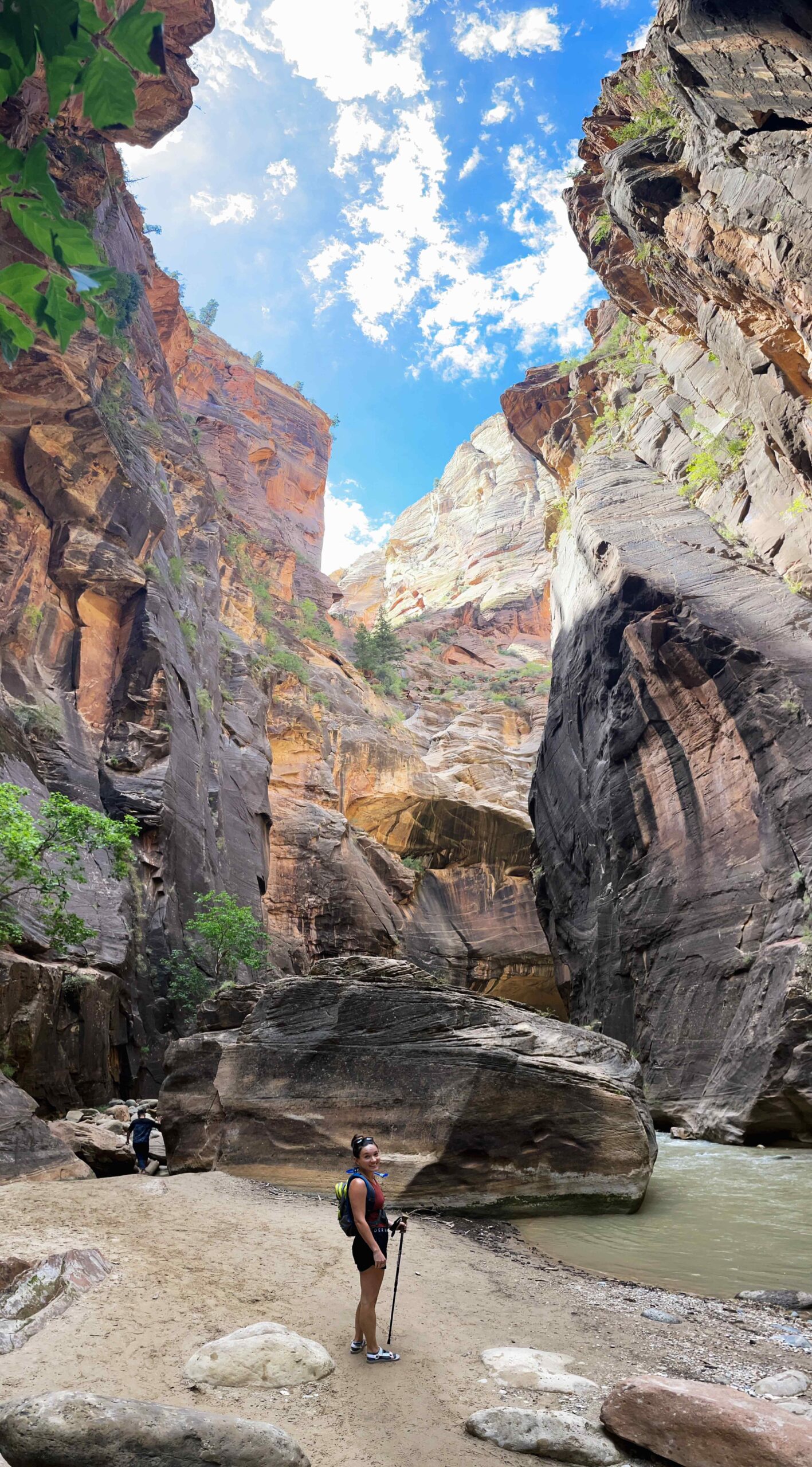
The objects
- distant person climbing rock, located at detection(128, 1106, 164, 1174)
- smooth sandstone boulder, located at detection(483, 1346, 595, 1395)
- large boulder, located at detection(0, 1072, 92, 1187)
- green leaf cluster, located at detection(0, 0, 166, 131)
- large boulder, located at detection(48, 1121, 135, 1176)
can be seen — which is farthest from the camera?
distant person climbing rock, located at detection(128, 1106, 164, 1174)

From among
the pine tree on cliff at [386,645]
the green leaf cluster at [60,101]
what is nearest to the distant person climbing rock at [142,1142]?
the green leaf cluster at [60,101]

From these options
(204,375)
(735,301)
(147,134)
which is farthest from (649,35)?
(204,375)

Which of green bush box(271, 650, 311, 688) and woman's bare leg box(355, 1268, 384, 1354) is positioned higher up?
green bush box(271, 650, 311, 688)

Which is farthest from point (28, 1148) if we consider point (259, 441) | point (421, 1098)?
point (259, 441)

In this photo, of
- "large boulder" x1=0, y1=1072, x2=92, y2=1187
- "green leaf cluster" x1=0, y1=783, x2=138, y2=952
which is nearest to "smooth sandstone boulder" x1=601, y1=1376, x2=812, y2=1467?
"large boulder" x1=0, y1=1072, x2=92, y2=1187

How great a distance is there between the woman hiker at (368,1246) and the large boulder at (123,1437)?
147cm

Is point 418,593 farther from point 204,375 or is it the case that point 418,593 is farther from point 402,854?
point 402,854

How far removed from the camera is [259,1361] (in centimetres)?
411

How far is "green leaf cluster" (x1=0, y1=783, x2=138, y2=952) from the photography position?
12211 mm

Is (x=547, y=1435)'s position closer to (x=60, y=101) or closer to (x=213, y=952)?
(x=60, y=101)

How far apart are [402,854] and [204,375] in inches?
1560

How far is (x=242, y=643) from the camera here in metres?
35.2

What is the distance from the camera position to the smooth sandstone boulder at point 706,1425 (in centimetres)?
314

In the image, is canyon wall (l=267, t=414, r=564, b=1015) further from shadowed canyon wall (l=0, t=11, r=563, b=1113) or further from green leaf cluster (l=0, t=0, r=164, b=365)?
green leaf cluster (l=0, t=0, r=164, b=365)
